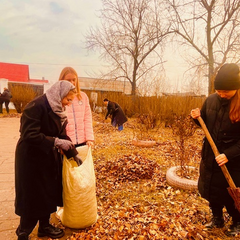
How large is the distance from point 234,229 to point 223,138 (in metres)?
1.04

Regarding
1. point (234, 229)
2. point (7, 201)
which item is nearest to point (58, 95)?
point (7, 201)

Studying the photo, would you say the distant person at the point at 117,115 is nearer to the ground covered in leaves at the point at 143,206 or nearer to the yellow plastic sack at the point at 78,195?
the ground covered in leaves at the point at 143,206

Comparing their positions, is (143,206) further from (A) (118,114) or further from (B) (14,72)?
(B) (14,72)

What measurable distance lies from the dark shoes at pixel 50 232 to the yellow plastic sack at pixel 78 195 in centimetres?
12

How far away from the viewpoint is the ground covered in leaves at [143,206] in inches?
101

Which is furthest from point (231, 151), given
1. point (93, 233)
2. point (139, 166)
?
point (139, 166)

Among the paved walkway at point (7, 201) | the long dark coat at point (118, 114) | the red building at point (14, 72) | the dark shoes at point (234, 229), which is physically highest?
the red building at point (14, 72)

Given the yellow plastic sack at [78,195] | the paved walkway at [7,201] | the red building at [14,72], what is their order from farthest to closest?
the red building at [14,72] < the paved walkway at [7,201] < the yellow plastic sack at [78,195]

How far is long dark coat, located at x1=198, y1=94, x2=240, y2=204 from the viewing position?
227 cm

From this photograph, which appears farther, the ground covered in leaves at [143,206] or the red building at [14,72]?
the red building at [14,72]

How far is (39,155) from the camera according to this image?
2.30 metres

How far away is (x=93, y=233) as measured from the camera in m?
2.63

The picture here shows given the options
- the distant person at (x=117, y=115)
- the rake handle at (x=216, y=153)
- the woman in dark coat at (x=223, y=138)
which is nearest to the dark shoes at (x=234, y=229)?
the woman in dark coat at (x=223, y=138)

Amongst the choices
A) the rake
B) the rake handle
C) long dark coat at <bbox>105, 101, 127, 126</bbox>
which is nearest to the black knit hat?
the rake handle
